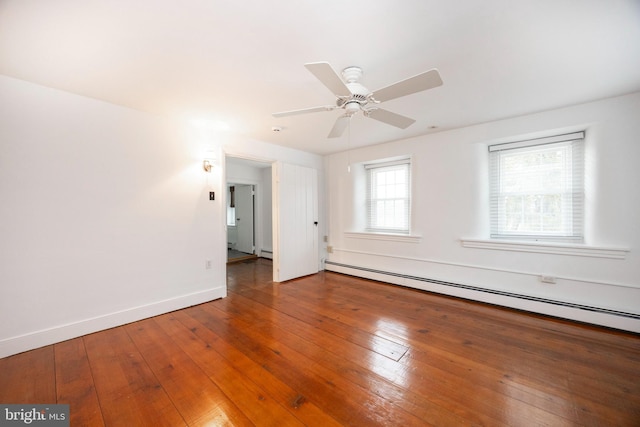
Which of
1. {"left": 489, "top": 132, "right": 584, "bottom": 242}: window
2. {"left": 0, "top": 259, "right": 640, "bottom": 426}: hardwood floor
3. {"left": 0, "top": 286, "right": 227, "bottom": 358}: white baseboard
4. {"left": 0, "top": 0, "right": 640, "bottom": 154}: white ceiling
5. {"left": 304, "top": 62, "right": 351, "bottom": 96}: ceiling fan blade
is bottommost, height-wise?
{"left": 0, "top": 259, "right": 640, "bottom": 426}: hardwood floor

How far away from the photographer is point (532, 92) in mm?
2439

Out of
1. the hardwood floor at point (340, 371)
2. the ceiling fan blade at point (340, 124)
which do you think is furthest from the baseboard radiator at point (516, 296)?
the ceiling fan blade at point (340, 124)

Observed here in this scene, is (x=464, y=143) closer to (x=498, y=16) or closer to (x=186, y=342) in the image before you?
(x=498, y=16)

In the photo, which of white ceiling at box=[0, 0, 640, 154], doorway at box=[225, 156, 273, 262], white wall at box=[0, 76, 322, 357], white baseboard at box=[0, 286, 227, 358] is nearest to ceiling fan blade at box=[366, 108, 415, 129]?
white ceiling at box=[0, 0, 640, 154]

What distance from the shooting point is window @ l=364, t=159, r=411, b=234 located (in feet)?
14.2

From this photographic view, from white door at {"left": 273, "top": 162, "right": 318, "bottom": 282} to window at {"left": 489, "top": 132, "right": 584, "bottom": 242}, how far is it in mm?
2907

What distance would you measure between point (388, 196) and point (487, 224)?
1615 millimetres

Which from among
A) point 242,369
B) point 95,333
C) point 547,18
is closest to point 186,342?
point 242,369

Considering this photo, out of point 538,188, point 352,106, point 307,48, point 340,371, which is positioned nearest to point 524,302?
point 538,188

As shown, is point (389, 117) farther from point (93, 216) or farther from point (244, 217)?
point (244, 217)

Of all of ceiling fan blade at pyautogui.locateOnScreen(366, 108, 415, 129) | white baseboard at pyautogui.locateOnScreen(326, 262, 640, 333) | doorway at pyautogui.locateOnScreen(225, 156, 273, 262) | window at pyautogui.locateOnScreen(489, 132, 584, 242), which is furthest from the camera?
doorway at pyautogui.locateOnScreen(225, 156, 273, 262)

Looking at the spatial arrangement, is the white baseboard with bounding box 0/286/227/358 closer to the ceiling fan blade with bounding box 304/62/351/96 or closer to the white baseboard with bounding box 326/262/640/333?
the white baseboard with bounding box 326/262/640/333

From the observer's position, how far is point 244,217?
7.12 metres

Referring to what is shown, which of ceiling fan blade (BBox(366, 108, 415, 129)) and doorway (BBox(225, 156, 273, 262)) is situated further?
doorway (BBox(225, 156, 273, 262))
